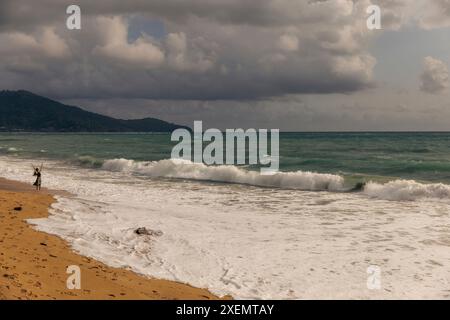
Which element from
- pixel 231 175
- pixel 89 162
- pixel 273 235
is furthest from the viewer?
pixel 89 162

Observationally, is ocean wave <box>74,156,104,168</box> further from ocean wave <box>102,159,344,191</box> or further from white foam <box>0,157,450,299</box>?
white foam <box>0,157,450,299</box>

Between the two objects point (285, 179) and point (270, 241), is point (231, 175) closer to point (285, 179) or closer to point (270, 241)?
point (285, 179)

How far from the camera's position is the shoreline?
27.6 ft

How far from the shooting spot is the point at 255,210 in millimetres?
20578

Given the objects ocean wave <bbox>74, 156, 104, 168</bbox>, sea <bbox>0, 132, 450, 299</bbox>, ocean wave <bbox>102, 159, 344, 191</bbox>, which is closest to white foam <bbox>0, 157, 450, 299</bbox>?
sea <bbox>0, 132, 450, 299</bbox>

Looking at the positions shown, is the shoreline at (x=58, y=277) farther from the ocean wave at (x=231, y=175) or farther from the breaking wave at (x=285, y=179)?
the ocean wave at (x=231, y=175)

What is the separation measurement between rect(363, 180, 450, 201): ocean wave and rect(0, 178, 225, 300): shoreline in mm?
18846

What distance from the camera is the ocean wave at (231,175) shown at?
31.3 metres

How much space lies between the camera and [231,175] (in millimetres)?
36094

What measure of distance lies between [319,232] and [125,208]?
29.4 ft

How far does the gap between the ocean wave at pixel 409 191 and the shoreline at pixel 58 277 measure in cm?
1885

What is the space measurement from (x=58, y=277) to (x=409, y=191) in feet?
70.7

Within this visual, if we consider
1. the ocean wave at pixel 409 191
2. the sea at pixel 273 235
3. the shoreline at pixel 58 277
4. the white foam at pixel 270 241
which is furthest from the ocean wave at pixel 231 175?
the shoreline at pixel 58 277

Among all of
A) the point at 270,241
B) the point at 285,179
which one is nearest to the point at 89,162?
the point at 285,179
